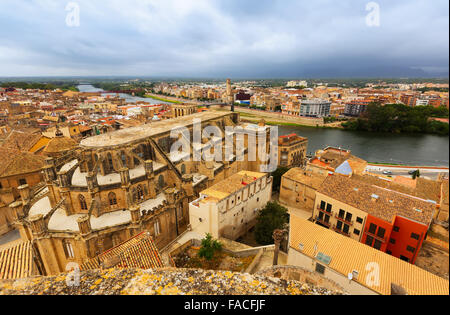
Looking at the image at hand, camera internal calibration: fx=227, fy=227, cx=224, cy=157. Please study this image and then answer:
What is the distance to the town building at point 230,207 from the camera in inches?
813

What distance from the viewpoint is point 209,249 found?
18.6 meters

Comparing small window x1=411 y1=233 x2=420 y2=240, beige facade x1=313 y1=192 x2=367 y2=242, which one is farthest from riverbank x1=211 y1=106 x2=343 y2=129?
small window x1=411 y1=233 x2=420 y2=240

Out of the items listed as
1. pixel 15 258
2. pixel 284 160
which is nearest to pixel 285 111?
pixel 284 160

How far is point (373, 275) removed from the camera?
41.7ft

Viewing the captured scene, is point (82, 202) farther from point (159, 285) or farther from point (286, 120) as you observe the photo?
point (286, 120)

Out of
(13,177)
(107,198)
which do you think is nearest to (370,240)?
(107,198)

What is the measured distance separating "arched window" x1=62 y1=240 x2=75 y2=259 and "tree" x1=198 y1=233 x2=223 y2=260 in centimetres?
1053

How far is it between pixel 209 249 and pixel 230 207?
448 centimetres
